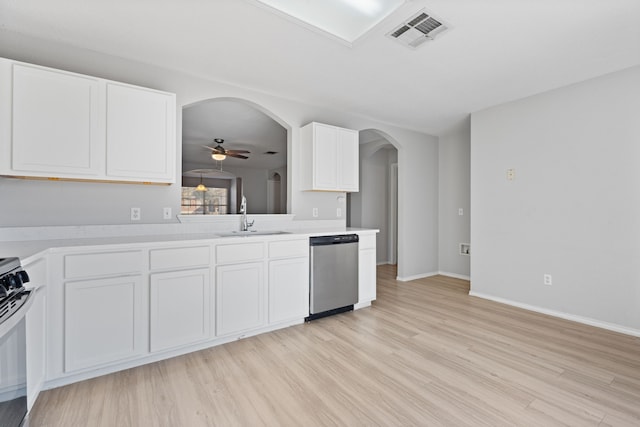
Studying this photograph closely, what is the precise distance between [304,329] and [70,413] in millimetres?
1735

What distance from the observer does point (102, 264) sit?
6.59 feet

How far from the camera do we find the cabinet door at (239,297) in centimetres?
249

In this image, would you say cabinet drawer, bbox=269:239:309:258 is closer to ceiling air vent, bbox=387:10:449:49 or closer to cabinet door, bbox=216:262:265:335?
cabinet door, bbox=216:262:265:335

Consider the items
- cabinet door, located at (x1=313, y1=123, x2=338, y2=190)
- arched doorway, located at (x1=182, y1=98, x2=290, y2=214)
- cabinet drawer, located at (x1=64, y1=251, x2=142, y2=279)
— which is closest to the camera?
cabinet drawer, located at (x1=64, y1=251, x2=142, y2=279)

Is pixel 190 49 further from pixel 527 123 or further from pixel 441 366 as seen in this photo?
pixel 527 123

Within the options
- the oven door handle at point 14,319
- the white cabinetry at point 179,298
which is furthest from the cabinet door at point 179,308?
the oven door handle at point 14,319

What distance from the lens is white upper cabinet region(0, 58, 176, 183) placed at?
1989 mm

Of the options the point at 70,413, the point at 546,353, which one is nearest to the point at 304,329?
the point at 70,413

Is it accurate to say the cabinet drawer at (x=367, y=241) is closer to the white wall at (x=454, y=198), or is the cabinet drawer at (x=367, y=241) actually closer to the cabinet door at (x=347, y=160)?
the cabinet door at (x=347, y=160)

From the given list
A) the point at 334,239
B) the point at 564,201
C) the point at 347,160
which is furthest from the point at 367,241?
the point at 564,201

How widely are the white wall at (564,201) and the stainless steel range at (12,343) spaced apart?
14.3 feet

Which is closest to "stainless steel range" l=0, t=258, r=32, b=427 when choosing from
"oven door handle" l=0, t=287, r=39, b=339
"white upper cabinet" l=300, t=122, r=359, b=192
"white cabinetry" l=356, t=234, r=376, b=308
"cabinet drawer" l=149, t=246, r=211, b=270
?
"oven door handle" l=0, t=287, r=39, b=339

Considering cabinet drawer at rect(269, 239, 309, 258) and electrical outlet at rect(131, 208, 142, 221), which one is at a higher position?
electrical outlet at rect(131, 208, 142, 221)

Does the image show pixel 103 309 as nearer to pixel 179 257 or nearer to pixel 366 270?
pixel 179 257
